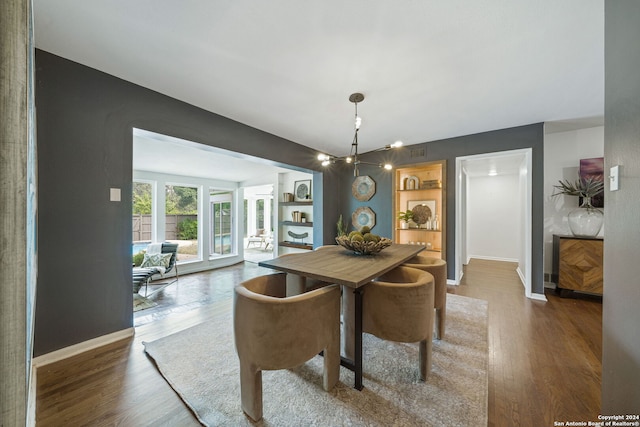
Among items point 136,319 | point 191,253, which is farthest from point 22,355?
point 191,253

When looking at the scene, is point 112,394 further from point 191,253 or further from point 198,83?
point 191,253

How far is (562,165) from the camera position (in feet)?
11.4

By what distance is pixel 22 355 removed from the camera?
0.55m

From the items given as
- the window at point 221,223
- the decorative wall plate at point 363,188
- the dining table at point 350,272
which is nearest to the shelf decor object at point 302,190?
the decorative wall plate at point 363,188

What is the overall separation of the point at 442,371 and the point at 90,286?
2.93 meters

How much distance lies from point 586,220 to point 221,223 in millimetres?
7035

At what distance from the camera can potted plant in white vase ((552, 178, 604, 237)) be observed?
10.0ft

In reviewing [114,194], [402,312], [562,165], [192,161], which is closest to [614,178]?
[402,312]

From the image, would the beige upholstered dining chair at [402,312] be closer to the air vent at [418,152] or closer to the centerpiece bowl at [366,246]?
the centerpiece bowl at [366,246]

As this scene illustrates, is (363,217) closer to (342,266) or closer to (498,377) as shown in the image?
(342,266)

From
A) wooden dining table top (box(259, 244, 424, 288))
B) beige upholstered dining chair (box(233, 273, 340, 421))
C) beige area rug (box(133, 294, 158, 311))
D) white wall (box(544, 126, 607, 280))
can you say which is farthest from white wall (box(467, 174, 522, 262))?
beige area rug (box(133, 294, 158, 311))

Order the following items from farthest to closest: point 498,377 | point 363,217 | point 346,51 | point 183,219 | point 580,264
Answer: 1. point 183,219
2. point 363,217
3. point 580,264
4. point 346,51
5. point 498,377

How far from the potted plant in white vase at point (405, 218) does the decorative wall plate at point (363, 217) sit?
20.8 inches

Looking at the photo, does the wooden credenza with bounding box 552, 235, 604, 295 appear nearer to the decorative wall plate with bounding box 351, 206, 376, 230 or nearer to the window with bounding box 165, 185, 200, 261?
the decorative wall plate with bounding box 351, 206, 376, 230
